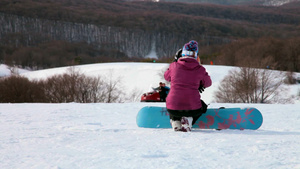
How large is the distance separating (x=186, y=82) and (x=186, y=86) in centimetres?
6

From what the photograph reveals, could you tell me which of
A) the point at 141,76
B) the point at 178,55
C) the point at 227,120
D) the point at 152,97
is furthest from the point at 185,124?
the point at 141,76

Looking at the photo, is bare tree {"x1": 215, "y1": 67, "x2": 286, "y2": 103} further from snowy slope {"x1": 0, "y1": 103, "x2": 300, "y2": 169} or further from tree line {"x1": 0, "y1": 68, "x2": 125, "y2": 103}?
snowy slope {"x1": 0, "y1": 103, "x2": 300, "y2": 169}

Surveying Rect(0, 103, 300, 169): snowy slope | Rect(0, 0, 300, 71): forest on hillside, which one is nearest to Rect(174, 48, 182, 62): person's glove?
Rect(0, 103, 300, 169): snowy slope

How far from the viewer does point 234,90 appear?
33.6m

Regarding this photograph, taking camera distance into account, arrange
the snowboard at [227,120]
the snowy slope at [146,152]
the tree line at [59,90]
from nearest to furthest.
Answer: the snowy slope at [146,152], the snowboard at [227,120], the tree line at [59,90]

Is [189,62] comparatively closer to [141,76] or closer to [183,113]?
[183,113]

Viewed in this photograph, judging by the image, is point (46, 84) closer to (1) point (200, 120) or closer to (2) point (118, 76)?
(2) point (118, 76)

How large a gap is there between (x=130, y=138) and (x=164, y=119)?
4.51 ft

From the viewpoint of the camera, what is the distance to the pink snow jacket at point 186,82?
4.38 meters

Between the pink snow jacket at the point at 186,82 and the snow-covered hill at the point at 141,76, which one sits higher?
the pink snow jacket at the point at 186,82

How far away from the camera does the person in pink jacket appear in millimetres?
4383

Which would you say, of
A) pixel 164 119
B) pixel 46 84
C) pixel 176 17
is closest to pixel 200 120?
pixel 164 119

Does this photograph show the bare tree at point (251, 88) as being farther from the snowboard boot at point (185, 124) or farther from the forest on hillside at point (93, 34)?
the forest on hillside at point (93, 34)

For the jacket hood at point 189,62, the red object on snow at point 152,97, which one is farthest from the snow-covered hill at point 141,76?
the jacket hood at point 189,62
